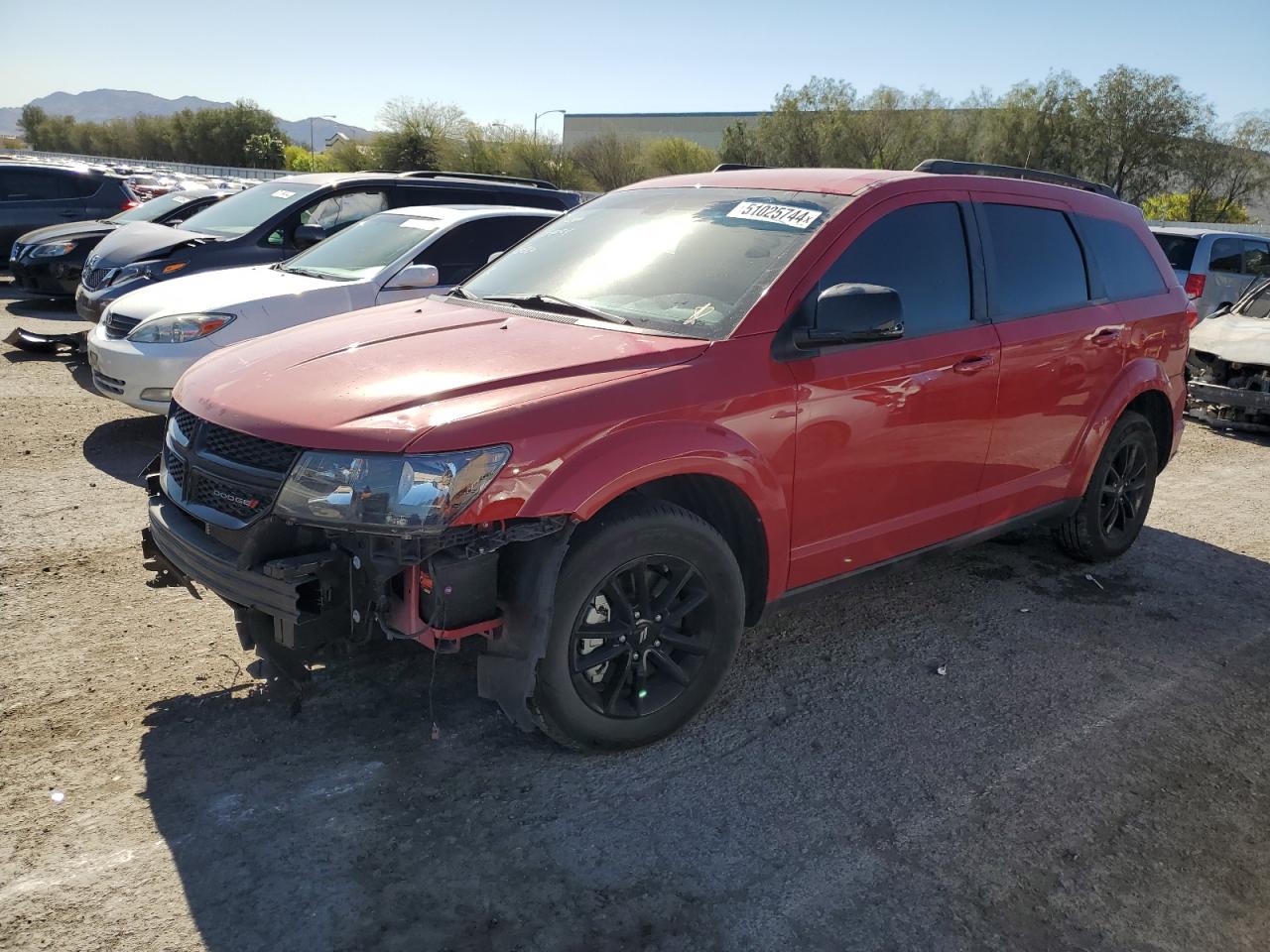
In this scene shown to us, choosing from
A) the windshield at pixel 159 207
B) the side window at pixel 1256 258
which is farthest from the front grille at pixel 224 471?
the side window at pixel 1256 258

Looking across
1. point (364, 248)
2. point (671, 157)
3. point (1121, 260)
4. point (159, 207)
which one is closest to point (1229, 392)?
point (1121, 260)

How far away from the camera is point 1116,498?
5.39 metres

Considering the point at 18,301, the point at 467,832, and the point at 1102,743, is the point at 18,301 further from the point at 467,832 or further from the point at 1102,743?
the point at 1102,743

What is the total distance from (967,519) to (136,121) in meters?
98.4

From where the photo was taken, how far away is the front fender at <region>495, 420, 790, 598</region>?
2906 mm

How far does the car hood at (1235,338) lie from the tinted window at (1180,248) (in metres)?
3.48

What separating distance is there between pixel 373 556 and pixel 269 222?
6.85 meters

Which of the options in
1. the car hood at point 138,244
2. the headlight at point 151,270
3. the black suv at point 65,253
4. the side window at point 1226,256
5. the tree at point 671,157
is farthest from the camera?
the tree at point 671,157

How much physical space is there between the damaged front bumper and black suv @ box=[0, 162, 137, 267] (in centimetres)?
1478

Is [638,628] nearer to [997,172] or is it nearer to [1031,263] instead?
[1031,263]

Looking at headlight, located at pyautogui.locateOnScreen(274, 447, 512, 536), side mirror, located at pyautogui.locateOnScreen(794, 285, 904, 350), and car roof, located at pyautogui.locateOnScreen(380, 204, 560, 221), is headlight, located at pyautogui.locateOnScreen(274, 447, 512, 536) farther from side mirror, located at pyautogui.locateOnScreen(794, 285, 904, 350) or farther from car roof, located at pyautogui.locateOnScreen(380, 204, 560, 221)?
car roof, located at pyautogui.locateOnScreen(380, 204, 560, 221)

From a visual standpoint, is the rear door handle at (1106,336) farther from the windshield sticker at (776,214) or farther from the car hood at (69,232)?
Result: the car hood at (69,232)

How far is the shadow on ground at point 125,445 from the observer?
6.31 metres

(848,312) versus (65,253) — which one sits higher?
(848,312)
